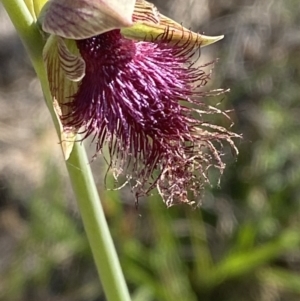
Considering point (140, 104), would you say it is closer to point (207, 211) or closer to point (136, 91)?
point (136, 91)

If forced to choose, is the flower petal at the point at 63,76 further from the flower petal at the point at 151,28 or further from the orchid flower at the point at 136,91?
the flower petal at the point at 151,28

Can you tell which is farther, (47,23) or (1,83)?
(1,83)

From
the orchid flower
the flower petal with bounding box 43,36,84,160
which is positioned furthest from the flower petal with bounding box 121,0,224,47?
the flower petal with bounding box 43,36,84,160

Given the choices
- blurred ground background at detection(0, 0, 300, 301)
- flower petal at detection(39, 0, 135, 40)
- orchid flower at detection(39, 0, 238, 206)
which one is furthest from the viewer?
blurred ground background at detection(0, 0, 300, 301)

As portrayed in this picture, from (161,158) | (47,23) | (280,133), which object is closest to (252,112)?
(280,133)

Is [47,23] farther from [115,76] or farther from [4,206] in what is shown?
[4,206]

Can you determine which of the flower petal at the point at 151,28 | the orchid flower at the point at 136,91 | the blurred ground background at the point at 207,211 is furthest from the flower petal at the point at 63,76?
the blurred ground background at the point at 207,211

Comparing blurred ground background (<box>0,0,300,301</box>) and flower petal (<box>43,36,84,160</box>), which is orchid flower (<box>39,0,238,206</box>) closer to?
flower petal (<box>43,36,84,160</box>)

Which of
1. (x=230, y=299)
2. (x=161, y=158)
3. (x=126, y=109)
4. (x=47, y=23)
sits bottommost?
(x=230, y=299)
